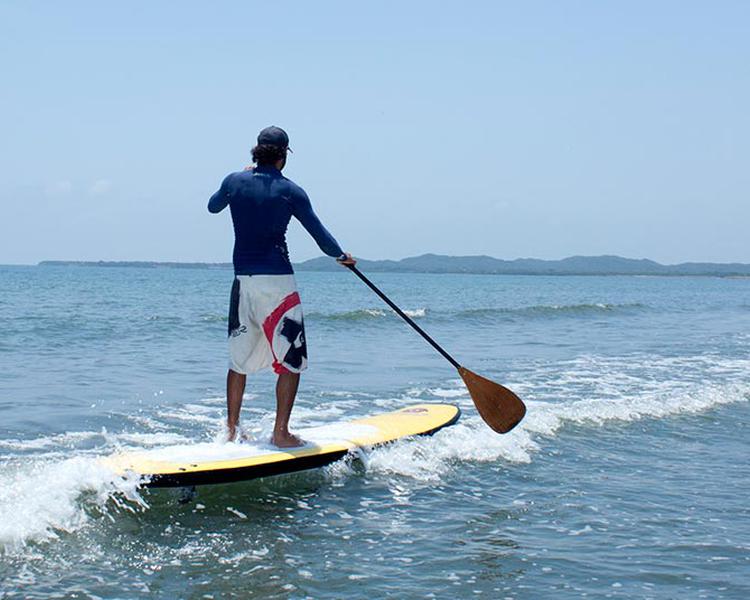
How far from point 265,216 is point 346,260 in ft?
1.89

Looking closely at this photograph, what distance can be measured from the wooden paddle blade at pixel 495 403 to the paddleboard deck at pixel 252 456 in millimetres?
439

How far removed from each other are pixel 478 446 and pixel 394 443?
0.85 m

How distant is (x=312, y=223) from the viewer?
5.63 metres

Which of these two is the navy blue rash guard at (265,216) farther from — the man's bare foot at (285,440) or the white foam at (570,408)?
the white foam at (570,408)

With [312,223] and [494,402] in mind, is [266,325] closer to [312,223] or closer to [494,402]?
[312,223]

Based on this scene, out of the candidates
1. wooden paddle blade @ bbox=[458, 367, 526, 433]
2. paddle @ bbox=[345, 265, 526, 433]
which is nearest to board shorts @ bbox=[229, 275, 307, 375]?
paddle @ bbox=[345, 265, 526, 433]

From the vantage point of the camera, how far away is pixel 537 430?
7812 millimetres

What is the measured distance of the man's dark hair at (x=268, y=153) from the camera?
5.62 m

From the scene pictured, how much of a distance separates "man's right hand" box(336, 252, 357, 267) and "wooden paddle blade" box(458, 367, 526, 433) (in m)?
1.32

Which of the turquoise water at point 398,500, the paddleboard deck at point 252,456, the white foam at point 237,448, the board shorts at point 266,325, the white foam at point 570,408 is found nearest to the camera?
the turquoise water at point 398,500

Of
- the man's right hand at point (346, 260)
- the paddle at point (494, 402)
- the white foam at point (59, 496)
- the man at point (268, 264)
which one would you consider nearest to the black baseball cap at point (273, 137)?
the man at point (268, 264)

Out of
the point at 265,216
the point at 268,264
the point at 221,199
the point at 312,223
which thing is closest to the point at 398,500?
the point at 268,264

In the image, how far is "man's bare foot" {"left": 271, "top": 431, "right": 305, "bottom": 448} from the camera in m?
5.78

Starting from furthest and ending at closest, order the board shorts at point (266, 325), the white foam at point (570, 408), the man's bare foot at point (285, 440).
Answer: the white foam at point (570, 408) → the man's bare foot at point (285, 440) → the board shorts at point (266, 325)
